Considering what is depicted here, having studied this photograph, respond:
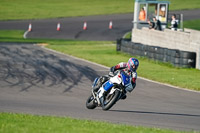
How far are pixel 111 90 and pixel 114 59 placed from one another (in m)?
14.5

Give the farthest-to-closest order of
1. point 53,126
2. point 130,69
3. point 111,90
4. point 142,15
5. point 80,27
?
point 80,27 → point 142,15 → point 111,90 → point 130,69 → point 53,126

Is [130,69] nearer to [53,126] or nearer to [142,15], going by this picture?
[53,126]

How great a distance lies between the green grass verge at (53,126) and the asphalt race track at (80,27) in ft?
99.4

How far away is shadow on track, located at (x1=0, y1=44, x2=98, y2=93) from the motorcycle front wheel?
14.2 feet

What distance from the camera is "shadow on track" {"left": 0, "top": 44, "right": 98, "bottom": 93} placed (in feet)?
59.6

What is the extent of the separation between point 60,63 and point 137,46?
5.65 m

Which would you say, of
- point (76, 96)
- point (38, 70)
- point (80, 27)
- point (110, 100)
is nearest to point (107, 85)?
point (110, 100)

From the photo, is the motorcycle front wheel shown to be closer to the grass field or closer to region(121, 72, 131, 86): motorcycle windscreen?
region(121, 72, 131, 86): motorcycle windscreen

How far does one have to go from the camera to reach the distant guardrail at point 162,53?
22969mm

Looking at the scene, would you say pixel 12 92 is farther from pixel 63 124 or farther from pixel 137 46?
pixel 137 46

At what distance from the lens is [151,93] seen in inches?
661

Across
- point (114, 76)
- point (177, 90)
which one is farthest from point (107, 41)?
point (114, 76)

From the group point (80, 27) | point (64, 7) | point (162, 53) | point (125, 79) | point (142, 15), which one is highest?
point (64, 7)

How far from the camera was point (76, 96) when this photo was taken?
1557 centimetres
